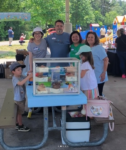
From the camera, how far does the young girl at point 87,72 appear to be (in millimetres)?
3559

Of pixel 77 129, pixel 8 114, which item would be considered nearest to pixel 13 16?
pixel 8 114

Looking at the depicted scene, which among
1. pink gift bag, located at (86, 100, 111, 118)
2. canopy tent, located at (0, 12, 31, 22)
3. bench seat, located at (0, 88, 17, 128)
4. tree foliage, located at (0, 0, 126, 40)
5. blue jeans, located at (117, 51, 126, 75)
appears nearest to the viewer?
bench seat, located at (0, 88, 17, 128)

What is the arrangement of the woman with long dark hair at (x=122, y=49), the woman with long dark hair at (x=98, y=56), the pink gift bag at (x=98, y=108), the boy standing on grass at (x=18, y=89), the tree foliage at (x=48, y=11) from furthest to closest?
the tree foliage at (x=48, y=11) → the woman with long dark hair at (x=122, y=49) → the woman with long dark hair at (x=98, y=56) → the boy standing on grass at (x=18, y=89) → the pink gift bag at (x=98, y=108)

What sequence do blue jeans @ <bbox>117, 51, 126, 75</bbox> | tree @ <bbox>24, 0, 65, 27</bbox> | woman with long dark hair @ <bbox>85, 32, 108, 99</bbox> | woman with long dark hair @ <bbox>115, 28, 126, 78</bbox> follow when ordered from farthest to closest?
tree @ <bbox>24, 0, 65, 27</bbox>
blue jeans @ <bbox>117, 51, 126, 75</bbox>
woman with long dark hair @ <bbox>115, 28, 126, 78</bbox>
woman with long dark hair @ <bbox>85, 32, 108, 99</bbox>

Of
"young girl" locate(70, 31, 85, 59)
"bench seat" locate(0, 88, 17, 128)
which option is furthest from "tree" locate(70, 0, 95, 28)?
"bench seat" locate(0, 88, 17, 128)

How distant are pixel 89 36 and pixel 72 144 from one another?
1793mm

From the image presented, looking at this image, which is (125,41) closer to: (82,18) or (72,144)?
(72,144)

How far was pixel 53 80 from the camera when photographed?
3.10 meters

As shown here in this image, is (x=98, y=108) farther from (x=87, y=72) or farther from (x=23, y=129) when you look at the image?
(x=23, y=129)

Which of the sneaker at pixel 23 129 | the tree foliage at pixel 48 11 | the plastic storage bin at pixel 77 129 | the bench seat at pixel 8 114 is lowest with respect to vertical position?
the sneaker at pixel 23 129

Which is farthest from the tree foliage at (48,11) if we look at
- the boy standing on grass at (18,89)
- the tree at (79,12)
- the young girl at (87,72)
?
the young girl at (87,72)

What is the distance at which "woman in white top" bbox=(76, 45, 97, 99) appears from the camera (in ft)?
11.7

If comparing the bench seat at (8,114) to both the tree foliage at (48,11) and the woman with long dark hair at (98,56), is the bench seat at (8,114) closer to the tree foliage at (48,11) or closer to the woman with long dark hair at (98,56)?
the woman with long dark hair at (98,56)

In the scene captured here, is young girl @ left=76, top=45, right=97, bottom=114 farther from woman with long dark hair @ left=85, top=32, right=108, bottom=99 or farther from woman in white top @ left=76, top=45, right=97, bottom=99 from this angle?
woman with long dark hair @ left=85, top=32, right=108, bottom=99
